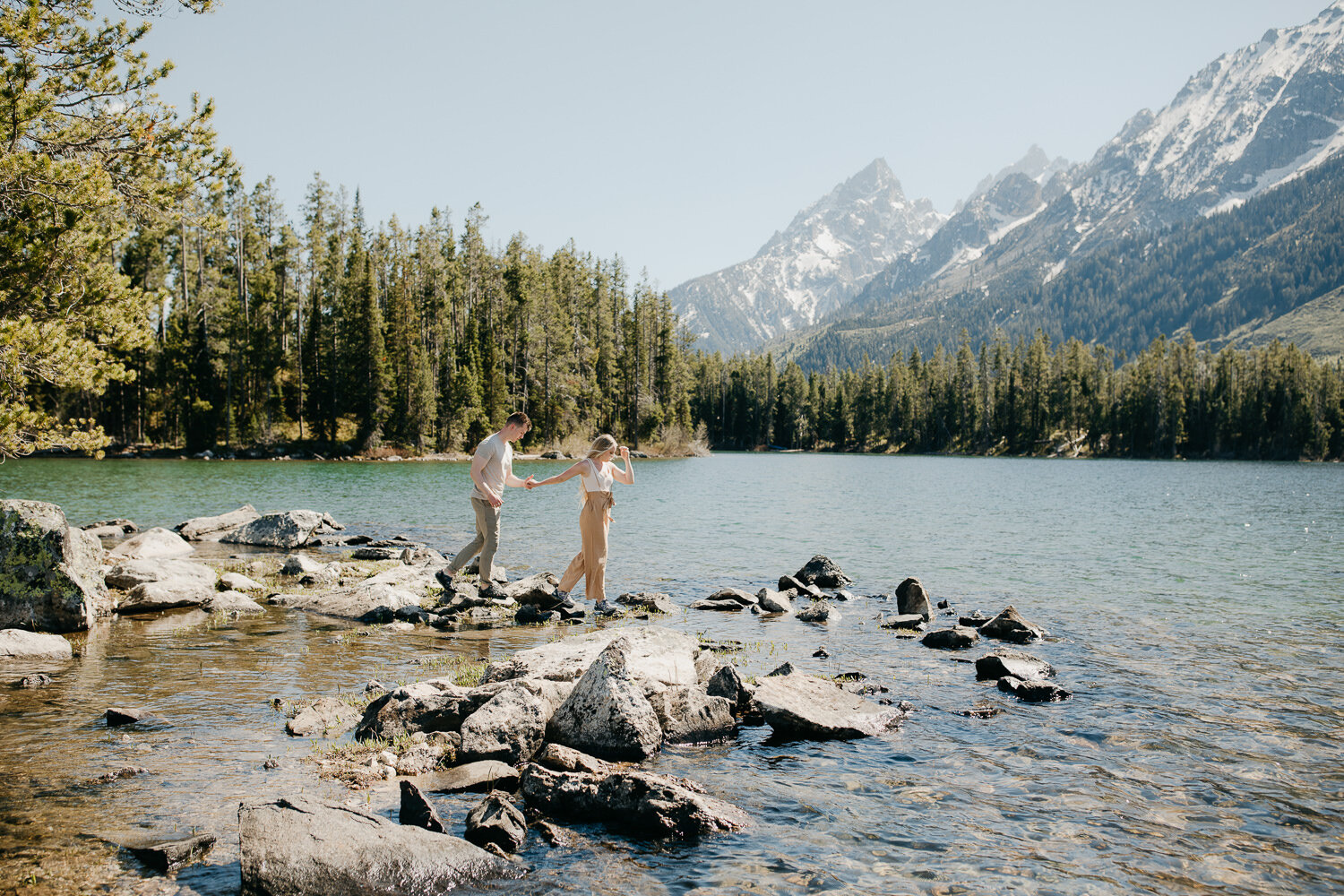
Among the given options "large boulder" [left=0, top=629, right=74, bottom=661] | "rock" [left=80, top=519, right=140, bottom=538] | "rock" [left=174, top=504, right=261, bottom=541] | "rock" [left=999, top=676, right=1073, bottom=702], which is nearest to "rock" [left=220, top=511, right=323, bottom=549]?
"rock" [left=174, top=504, right=261, bottom=541]

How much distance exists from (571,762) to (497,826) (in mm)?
1355

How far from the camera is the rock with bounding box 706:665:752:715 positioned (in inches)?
386

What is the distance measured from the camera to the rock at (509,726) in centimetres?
784

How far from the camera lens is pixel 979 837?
21.5 ft

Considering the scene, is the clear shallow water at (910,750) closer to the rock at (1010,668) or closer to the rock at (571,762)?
the rock at (1010,668)

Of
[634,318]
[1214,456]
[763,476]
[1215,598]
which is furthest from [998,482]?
[1214,456]

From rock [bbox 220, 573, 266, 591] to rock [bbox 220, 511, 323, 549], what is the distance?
769cm

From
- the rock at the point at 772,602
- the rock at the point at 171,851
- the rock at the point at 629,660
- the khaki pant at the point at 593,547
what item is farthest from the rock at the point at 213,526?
the rock at the point at 171,851

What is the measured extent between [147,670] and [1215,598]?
2143 cm

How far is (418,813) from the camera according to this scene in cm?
617

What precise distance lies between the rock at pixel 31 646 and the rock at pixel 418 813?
7.67m

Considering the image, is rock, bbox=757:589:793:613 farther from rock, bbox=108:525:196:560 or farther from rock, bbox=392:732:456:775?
rock, bbox=108:525:196:560

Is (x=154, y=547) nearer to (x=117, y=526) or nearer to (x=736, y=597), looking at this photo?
(x=117, y=526)

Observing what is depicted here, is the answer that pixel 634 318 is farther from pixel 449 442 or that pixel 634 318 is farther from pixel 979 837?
pixel 979 837
